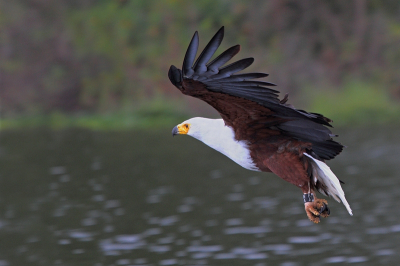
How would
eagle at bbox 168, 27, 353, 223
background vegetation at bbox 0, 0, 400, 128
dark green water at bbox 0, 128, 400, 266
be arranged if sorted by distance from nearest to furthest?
eagle at bbox 168, 27, 353, 223
dark green water at bbox 0, 128, 400, 266
background vegetation at bbox 0, 0, 400, 128

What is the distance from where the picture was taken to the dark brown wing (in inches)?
173

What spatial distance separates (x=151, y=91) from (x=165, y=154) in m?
6.94

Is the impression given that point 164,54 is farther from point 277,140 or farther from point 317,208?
point 317,208

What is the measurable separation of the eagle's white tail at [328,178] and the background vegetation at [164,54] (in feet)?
42.2

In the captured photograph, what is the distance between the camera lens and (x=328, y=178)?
516 cm

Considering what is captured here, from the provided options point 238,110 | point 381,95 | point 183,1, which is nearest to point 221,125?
point 238,110

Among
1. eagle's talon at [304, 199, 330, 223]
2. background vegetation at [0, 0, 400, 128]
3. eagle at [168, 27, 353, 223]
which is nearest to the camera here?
eagle at [168, 27, 353, 223]

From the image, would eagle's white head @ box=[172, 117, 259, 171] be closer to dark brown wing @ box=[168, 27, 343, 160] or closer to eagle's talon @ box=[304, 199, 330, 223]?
dark brown wing @ box=[168, 27, 343, 160]

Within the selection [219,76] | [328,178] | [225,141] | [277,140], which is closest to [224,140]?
[225,141]

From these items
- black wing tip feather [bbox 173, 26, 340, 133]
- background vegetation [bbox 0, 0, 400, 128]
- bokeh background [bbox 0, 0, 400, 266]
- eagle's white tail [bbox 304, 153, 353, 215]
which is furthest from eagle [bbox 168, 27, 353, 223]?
background vegetation [bbox 0, 0, 400, 128]

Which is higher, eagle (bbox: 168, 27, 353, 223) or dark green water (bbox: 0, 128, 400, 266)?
dark green water (bbox: 0, 128, 400, 266)

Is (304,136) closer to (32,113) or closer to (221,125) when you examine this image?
(221,125)

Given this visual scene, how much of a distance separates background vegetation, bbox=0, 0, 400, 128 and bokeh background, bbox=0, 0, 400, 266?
0.05 metres

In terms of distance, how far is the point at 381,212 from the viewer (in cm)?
959
